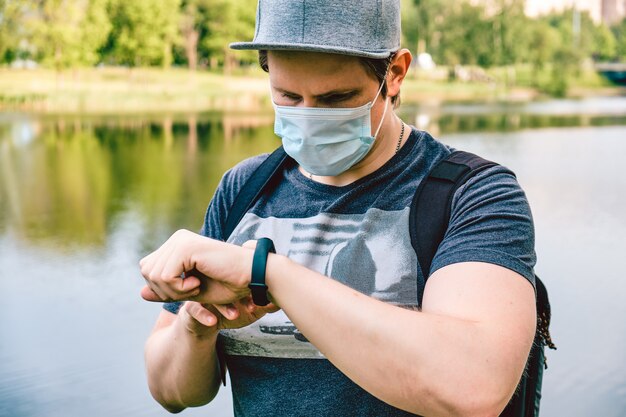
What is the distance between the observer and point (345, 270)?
1.63m

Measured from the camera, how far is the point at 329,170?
1797 millimetres

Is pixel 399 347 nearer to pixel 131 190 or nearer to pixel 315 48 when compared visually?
pixel 315 48

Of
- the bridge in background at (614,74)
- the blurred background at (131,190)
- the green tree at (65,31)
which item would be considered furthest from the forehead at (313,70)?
the bridge in background at (614,74)

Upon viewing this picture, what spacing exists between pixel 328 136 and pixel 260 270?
0.55m

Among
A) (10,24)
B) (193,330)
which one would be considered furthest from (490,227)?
(10,24)

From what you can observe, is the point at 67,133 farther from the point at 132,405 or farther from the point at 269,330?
the point at 269,330

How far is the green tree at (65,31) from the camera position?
127 feet

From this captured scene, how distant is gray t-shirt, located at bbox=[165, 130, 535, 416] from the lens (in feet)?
4.90

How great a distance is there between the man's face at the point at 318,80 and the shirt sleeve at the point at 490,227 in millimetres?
319

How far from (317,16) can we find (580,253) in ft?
23.9

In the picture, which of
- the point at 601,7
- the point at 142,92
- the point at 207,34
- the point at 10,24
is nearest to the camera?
the point at 142,92

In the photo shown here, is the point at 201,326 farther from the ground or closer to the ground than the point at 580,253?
farther from the ground

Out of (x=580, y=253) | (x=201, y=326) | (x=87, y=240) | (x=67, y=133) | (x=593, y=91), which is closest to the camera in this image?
(x=201, y=326)

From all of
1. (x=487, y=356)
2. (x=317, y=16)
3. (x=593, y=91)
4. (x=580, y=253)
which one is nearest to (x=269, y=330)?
(x=487, y=356)
